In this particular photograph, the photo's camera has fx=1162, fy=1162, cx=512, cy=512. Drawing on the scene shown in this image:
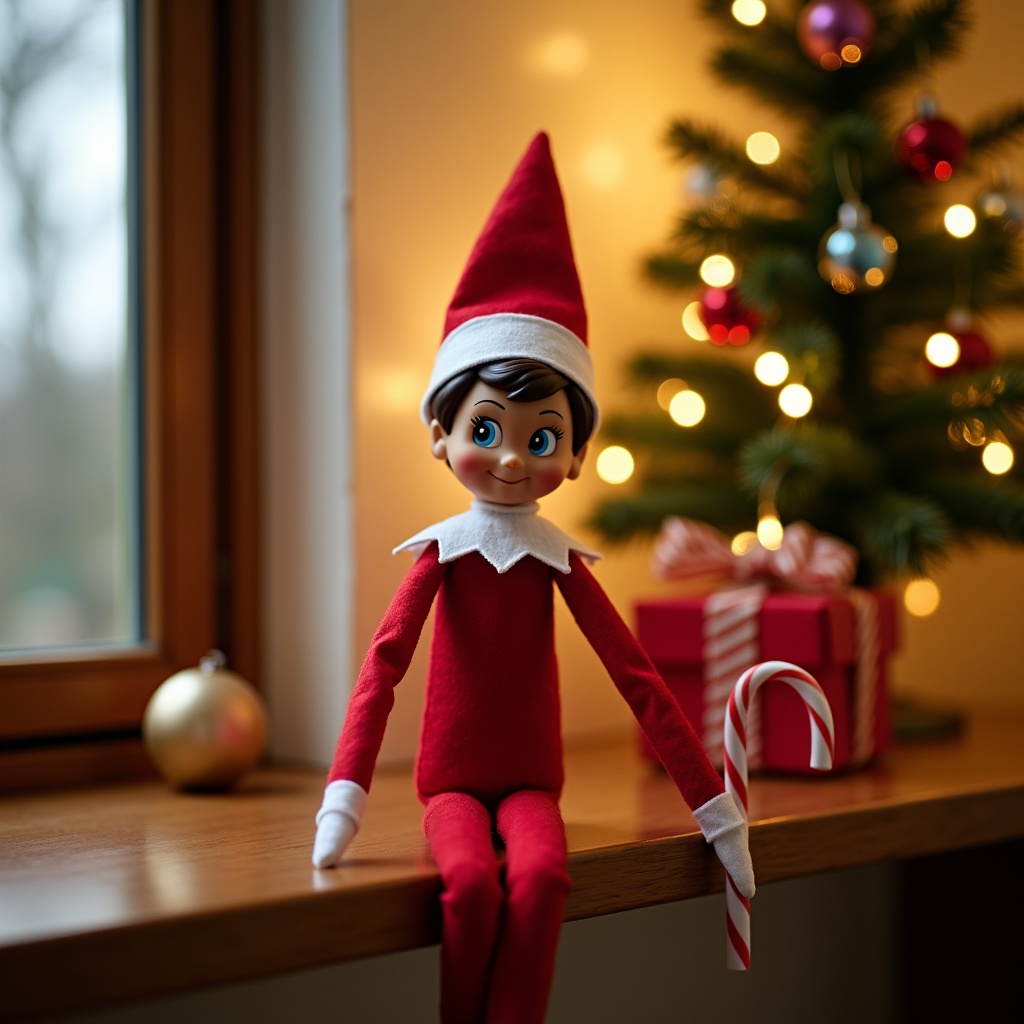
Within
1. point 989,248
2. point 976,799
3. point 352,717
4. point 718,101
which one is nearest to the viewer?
point 352,717

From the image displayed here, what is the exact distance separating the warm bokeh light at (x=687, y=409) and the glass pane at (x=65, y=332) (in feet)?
1.96

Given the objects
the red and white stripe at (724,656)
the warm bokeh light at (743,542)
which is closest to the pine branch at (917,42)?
the warm bokeh light at (743,542)

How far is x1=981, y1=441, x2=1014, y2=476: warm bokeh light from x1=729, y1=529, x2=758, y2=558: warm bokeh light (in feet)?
0.85

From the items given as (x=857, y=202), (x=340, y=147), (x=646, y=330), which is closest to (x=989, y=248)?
(x=857, y=202)

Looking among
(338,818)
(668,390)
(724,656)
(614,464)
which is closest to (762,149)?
(668,390)

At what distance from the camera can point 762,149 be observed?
4.40 ft

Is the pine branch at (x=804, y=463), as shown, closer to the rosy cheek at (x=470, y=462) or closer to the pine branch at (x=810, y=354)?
the pine branch at (x=810, y=354)

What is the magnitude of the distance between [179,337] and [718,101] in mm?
762

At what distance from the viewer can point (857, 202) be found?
1.24 metres

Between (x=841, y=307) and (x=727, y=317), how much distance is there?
0.17 meters

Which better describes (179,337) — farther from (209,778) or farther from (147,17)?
(209,778)

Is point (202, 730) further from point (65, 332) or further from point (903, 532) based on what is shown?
point (903, 532)

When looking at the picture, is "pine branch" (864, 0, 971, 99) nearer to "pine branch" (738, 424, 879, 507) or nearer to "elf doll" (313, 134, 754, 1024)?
"pine branch" (738, 424, 879, 507)

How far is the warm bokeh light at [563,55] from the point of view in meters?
1.31
